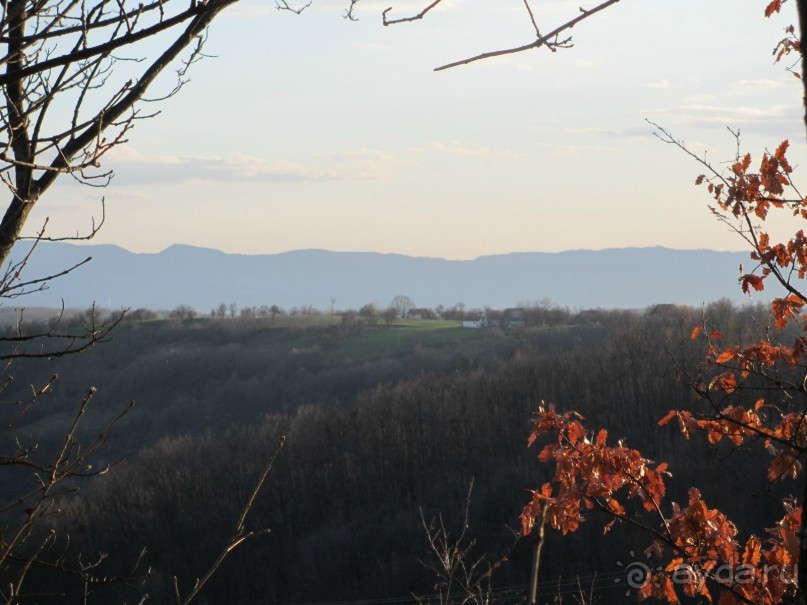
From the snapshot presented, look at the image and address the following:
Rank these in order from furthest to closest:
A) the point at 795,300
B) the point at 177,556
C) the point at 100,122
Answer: the point at 177,556, the point at 795,300, the point at 100,122

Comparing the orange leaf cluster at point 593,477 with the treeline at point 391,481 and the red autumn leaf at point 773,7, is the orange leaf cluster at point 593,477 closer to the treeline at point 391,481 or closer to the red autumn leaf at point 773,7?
the red autumn leaf at point 773,7

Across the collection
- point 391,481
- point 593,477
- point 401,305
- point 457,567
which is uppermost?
point 401,305

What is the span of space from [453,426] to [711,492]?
12.3 m

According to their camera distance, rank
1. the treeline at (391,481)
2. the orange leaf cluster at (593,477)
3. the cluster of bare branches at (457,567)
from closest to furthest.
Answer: the cluster of bare branches at (457,567) < the orange leaf cluster at (593,477) < the treeline at (391,481)

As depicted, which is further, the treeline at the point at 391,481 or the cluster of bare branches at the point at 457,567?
the treeline at the point at 391,481

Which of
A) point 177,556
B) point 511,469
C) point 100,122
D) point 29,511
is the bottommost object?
point 177,556

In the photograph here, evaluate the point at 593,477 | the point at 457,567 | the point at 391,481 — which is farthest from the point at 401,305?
the point at 593,477

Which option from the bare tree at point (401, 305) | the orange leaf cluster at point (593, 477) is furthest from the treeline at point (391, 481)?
the bare tree at point (401, 305)

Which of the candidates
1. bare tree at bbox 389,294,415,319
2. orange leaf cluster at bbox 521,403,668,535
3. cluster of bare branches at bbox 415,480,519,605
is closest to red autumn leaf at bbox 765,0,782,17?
orange leaf cluster at bbox 521,403,668,535

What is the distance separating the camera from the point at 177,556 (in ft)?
112

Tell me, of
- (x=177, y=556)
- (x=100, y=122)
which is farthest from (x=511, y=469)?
(x=100, y=122)

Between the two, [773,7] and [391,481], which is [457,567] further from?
[391,481]

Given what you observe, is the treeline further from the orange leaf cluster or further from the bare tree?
the bare tree

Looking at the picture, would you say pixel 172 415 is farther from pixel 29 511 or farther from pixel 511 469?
pixel 29 511
